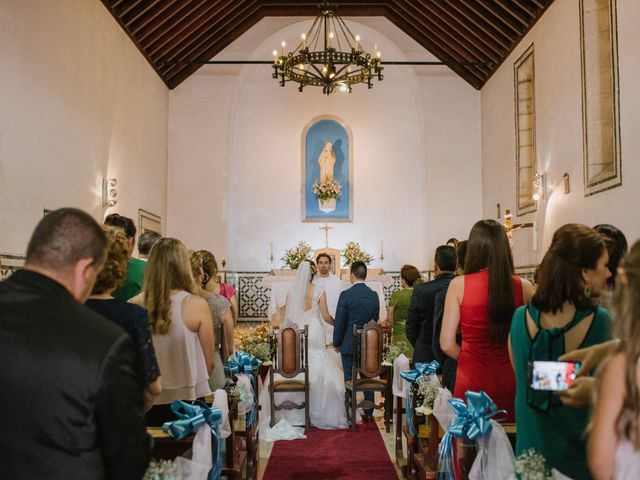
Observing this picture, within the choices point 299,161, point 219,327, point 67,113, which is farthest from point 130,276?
point 299,161

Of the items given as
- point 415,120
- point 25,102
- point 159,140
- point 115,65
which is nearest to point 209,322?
point 25,102

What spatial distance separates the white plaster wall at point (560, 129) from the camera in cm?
666

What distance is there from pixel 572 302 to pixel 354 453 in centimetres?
370

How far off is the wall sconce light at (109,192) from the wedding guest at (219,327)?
539 cm

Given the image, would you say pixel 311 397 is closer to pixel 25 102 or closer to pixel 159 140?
pixel 25 102

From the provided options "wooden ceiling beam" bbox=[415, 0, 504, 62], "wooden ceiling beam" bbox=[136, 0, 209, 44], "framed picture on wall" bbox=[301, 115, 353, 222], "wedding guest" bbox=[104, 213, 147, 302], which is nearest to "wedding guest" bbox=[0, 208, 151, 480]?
"wedding guest" bbox=[104, 213, 147, 302]

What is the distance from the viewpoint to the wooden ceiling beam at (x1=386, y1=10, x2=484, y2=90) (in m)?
12.6

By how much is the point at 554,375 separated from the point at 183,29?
10.3 m

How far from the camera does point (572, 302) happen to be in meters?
2.44

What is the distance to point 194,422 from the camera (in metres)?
2.83

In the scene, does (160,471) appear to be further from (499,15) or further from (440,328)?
(499,15)

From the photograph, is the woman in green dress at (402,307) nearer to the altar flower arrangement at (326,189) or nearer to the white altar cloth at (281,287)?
the white altar cloth at (281,287)

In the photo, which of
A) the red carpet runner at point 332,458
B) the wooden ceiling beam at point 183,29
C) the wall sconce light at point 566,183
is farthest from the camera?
the wooden ceiling beam at point 183,29

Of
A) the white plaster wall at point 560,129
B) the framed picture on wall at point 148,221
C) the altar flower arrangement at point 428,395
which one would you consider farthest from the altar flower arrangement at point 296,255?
the altar flower arrangement at point 428,395
